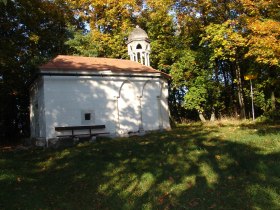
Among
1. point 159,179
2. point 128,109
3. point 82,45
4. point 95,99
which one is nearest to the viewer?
point 159,179

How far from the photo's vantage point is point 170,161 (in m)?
12.2

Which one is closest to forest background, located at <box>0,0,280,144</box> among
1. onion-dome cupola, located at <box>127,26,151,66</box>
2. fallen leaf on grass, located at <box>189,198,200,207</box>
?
onion-dome cupola, located at <box>127,26,151,66</box>

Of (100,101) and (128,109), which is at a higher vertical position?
(100,101)

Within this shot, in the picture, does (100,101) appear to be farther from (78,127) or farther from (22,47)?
(22,47)

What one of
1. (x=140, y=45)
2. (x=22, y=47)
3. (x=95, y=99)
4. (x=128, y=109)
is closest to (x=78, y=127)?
(x=95, y=99)

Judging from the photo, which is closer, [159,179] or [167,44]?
[159,179]

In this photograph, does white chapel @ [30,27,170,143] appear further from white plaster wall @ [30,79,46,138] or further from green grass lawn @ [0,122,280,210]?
green grass lawn @ [0,122,280,210]

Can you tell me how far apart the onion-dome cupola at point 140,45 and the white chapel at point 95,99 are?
341 cm

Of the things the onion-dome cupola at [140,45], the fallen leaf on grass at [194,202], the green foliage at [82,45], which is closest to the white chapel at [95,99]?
the onion-dome cupola at [140,45]

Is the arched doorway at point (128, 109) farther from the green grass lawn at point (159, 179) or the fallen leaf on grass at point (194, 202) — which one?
the fallen leaf on grass at point (194, 202)

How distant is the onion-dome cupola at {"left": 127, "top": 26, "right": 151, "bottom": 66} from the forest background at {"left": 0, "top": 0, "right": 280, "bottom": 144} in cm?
321

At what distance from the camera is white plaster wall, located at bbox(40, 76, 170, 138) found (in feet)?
73.1

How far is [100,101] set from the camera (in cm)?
2367

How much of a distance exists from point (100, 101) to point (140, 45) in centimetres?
858
